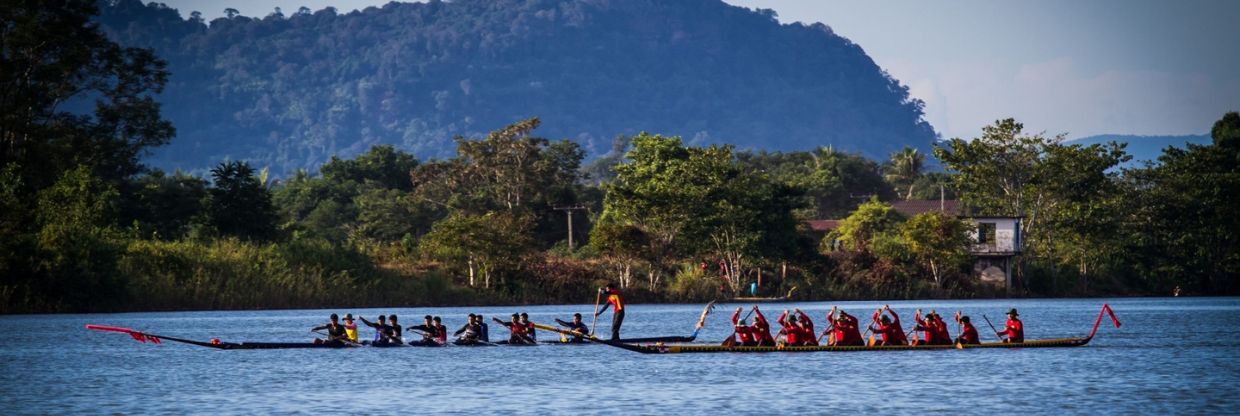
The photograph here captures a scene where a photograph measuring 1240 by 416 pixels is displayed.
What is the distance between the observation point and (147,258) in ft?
240

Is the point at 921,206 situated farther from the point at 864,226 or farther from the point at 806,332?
the point at 806,332

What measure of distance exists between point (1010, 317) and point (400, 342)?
725 inches

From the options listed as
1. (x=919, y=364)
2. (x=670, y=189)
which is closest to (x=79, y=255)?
(x=670, y=189)

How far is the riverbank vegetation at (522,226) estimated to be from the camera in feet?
238

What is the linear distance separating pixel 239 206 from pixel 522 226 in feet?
53.1

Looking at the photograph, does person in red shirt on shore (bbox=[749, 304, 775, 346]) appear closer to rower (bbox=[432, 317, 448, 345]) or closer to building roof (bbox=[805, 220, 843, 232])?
rower (bbox=[432, 317, 448, 345])

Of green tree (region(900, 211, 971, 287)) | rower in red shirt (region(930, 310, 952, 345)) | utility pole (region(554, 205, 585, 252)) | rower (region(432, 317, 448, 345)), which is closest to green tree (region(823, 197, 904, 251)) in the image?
green tree (region(900, 211, 971, 287))

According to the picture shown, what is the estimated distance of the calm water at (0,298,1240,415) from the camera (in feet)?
104

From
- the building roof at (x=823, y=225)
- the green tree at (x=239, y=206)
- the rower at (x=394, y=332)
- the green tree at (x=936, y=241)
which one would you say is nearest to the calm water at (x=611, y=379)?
the rower at (x=394, y=332)

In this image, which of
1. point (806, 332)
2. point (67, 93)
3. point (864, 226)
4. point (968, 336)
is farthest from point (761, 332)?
point (864, 226)

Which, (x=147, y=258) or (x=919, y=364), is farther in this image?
(x=147, y=258)

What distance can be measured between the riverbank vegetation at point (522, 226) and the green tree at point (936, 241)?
0.14 meters

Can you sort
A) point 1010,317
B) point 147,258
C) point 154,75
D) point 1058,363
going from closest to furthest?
point 1058,363
point 1010,317
point 147,258
point 154,75

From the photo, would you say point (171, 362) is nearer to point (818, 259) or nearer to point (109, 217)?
point (109, 217)
